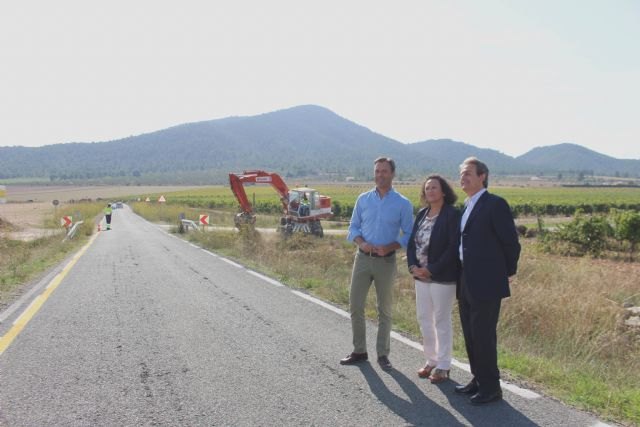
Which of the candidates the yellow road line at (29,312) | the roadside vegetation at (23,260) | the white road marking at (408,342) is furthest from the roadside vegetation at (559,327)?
the roadside vegetation at (23,260)

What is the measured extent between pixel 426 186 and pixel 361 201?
82 cm

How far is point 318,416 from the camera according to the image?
399 centimetres

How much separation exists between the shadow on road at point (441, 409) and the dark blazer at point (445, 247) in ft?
3.13

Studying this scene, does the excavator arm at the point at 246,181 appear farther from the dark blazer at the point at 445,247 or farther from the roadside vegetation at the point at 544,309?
the dark blazer at the point at 445,247

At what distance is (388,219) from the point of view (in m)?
5.31

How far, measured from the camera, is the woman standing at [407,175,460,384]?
4.72 metres

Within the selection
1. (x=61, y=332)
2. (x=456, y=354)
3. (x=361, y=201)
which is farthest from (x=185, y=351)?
(x=456, y=354)

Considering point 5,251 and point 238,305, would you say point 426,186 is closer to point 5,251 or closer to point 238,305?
point 238,305

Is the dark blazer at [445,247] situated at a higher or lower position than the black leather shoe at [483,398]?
higher

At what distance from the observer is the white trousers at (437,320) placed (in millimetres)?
4805

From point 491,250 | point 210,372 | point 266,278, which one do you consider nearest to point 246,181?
point 266,278

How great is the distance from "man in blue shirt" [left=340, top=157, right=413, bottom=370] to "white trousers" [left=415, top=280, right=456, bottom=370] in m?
0.42

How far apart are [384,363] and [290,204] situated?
68.6ft

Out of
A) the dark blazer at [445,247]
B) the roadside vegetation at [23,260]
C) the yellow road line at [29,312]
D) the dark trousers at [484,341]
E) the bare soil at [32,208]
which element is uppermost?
the dark blazer at [445,247]
